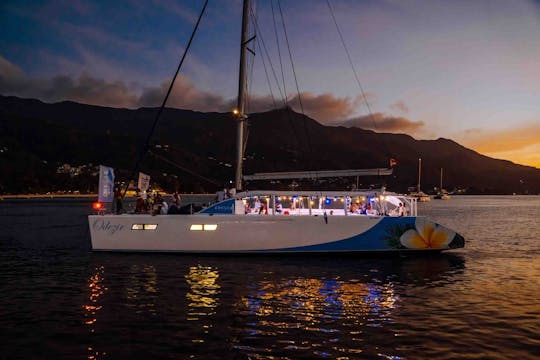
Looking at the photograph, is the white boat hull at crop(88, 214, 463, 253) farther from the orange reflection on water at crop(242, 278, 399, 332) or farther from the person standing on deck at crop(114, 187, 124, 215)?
the orange reflection on water at crop(242, 278, 399, 332)

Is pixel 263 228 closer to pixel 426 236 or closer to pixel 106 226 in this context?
pixel 106 226

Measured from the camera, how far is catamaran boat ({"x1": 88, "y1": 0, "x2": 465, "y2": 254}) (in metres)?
22.6

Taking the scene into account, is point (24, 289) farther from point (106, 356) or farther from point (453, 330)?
point (453, 330)

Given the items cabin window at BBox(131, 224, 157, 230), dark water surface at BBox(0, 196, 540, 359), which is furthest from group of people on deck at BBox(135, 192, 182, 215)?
dark water surface at BBox(0, 196, 540, 359)

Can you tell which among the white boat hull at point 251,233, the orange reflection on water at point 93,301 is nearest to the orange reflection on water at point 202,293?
the orange reflection on water at point 93,301

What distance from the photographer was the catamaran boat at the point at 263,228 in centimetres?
2264

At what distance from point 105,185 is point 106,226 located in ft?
6.79

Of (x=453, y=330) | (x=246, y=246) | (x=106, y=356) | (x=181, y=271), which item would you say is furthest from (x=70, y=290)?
(x=453, y=330)

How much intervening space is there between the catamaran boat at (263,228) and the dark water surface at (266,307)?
0.68m

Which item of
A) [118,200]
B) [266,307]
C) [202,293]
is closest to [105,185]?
[118,200]

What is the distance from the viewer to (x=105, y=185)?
78.1ft

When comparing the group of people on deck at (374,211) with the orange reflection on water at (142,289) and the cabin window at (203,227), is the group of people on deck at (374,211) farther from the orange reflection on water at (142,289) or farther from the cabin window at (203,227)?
the orange reflection on water at (142,289)

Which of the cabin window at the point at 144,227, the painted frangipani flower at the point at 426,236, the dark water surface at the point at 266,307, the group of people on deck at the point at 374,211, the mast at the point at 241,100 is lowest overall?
the dark water surface at the point at 266,307

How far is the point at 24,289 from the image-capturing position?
1622 cm
